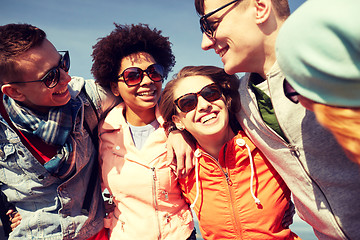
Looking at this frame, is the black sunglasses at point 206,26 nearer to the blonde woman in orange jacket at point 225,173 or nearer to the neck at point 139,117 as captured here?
the blonde woman in orange jacket at point 225,173

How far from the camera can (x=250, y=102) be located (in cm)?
A: 248

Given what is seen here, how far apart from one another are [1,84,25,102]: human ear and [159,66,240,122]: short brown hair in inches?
58.7

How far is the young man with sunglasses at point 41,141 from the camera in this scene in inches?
109

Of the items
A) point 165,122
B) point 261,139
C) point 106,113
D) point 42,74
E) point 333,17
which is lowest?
point 261,139

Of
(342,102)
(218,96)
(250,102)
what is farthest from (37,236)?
(342,102)

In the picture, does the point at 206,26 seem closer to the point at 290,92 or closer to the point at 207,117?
the point at 207,117

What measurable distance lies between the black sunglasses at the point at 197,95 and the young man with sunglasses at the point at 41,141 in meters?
1.18

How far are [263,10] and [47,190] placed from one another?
281cm

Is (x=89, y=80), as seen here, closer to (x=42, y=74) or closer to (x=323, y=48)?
(x=42, y=74)

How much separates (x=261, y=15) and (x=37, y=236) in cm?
318

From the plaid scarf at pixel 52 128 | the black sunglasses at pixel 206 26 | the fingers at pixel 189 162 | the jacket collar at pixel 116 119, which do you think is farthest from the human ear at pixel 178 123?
the plaid scarf at pixel 52 128

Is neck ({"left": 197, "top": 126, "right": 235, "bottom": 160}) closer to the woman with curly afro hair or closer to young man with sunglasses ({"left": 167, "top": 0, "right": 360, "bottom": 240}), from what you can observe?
young man with sunglasses ({"left": 167, "top": 0, "right": 360, "bottom": 240})

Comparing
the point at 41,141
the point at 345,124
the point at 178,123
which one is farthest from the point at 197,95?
the point at 345,124

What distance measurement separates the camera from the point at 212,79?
9.79ft
